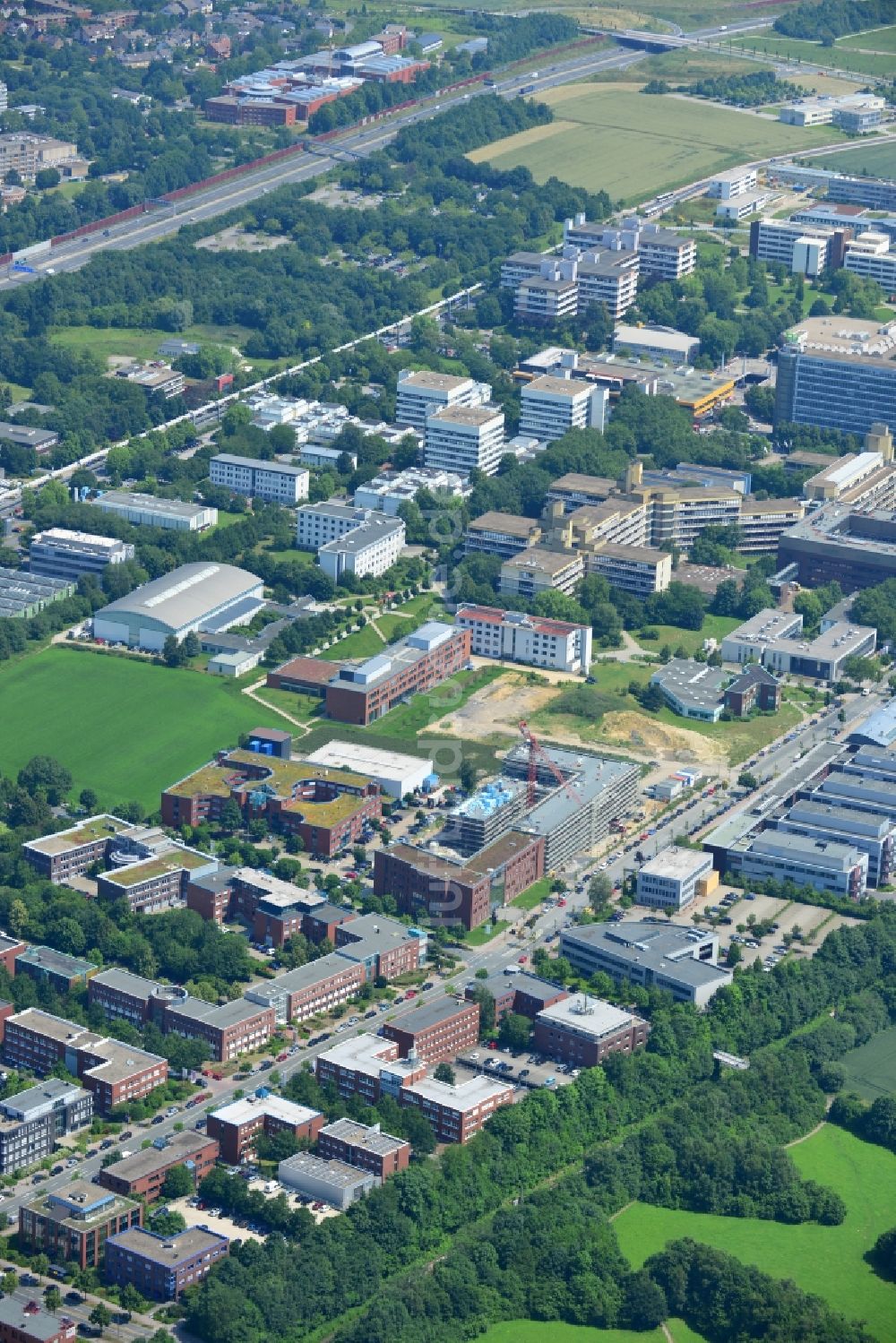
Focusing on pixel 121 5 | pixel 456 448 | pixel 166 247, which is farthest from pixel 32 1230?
pixel 121 5

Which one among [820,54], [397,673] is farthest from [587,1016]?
[820,54]

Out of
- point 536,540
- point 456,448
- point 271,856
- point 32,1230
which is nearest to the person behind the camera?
point 32,1230

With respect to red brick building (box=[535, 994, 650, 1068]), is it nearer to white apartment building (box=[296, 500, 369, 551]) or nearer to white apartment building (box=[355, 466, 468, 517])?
white apartment building (box=[296, 500, 369, 551])

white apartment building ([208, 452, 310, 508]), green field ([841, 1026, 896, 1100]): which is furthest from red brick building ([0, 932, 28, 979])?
white apartment building ([208, 452, 310, 508])

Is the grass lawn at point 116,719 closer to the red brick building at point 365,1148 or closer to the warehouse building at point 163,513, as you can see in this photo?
the warehouse building at point 163,513

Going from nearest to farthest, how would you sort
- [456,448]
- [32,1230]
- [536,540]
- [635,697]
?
1. [32,1230]
2. [635,697]
3. [536,540]
4. [456,448]

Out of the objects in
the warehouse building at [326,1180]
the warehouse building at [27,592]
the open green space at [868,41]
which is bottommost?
the warehouse building at [27,592]

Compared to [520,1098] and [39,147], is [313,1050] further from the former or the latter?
[39,147]

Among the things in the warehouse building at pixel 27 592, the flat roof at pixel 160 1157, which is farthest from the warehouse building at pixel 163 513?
the flat roof at pixel 160 1157
